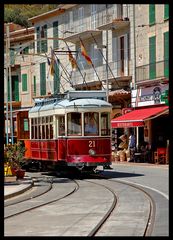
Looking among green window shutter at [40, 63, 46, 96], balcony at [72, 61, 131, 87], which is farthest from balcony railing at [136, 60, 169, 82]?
green window shutter at [40, 63, 46, 96]

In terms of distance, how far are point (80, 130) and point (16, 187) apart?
4.84 metres

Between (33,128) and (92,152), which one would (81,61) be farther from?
(92,152)

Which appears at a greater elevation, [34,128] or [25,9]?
[25,9]

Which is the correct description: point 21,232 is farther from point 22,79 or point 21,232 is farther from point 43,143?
point 22,79

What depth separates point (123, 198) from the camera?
17469 millimetres

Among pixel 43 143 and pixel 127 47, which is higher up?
pixel 127 47

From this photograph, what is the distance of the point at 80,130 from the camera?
24328mm

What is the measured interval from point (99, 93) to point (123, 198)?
846 centimetres

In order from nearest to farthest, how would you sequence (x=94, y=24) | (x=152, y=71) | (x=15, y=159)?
1. (x=15, y=159)
2. (x=152, y=71)
3. (x=94, y=24)

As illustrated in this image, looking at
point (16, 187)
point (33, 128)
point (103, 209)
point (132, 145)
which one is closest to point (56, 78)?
point (132, 145)

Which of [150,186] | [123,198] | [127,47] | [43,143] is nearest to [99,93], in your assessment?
[43,143]

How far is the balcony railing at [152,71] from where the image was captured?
32.7 metres

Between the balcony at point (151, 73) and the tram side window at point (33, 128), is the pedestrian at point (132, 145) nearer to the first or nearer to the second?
the balcony at point (151, 73)

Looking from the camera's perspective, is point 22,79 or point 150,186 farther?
point 22,79
